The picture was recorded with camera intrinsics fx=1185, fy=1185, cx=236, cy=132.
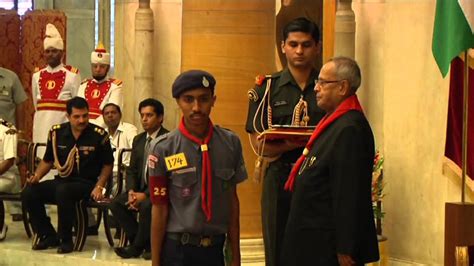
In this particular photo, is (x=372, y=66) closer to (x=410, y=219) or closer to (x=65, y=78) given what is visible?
(x=410, y=219)

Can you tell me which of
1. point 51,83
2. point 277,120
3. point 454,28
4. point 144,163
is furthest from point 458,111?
point 51,83

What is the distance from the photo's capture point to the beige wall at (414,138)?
28.1 ft

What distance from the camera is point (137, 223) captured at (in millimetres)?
10281

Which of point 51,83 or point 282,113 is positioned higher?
point 51,83

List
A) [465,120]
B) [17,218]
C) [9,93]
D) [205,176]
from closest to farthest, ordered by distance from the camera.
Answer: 1. [205,176]
2. [465,120]
3. [17,218]
4. [9,93]

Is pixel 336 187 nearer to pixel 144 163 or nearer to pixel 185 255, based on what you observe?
pixel 185 255

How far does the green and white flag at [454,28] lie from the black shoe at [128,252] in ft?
11.8

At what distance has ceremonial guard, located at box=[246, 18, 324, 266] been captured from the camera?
687 centimetres

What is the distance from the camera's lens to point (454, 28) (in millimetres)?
7426

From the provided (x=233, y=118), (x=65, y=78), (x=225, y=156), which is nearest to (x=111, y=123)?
(x=65, y=78)

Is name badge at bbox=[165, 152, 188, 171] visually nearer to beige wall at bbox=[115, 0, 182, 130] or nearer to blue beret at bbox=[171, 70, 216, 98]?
blue beret at bbox=[171, 70, 216, 98]

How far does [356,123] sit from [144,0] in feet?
21.6

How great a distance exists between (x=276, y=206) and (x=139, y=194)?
3.27 metres

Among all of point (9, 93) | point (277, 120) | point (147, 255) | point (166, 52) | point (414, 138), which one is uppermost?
point (166, 52)
